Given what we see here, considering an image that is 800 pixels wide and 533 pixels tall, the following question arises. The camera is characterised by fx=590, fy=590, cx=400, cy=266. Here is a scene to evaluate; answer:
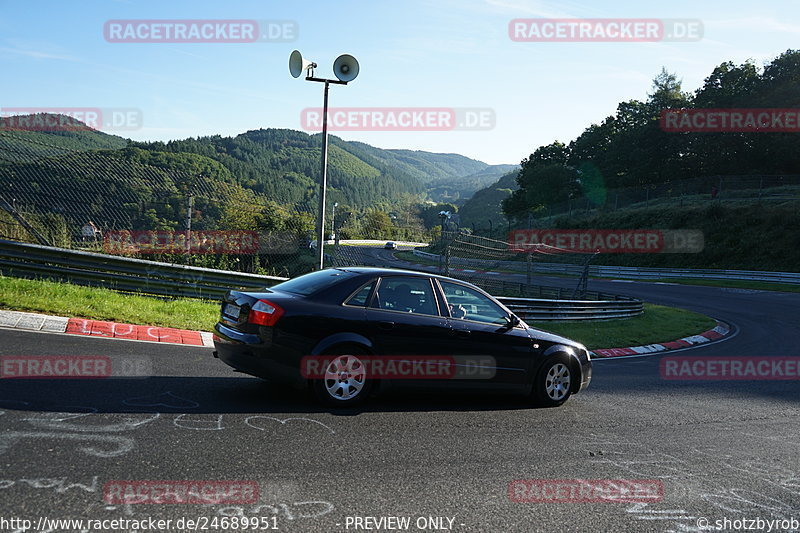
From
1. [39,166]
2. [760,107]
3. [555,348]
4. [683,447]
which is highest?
[760,107]

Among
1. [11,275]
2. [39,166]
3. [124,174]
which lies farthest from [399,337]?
[124,174]

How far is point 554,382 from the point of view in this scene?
7.25 meters

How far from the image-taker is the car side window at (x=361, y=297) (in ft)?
20.8

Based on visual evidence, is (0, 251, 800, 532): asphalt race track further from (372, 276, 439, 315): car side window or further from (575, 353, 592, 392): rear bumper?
(372, 276, 439, 315): car side window

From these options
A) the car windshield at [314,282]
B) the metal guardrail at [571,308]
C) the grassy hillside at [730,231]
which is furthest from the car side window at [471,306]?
the grassy hillside at [730,231]

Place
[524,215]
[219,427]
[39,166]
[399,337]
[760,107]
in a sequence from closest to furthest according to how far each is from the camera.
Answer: [219,427] < [399,337] < [39,166] < [760,107] < [524,215]

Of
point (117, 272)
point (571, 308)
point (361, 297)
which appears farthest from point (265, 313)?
point (571, 308)

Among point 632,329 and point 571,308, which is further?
point 571,308

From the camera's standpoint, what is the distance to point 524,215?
69.0 meters

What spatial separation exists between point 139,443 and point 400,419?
2.48 m

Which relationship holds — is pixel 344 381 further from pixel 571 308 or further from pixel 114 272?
pixel 571 308

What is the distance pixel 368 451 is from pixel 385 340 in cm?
159

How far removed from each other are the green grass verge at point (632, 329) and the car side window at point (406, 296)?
26.4 feet

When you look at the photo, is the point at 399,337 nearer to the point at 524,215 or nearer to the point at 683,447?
the point at 683,447
